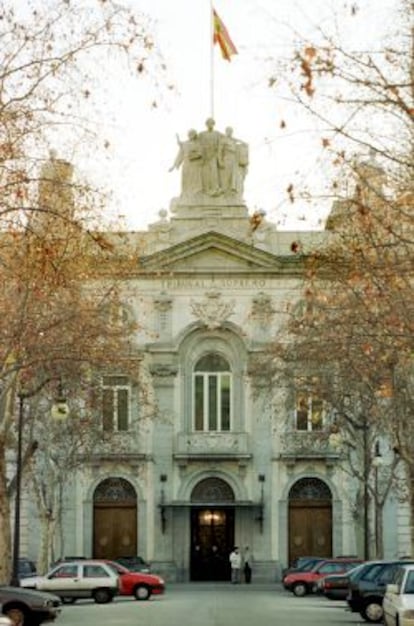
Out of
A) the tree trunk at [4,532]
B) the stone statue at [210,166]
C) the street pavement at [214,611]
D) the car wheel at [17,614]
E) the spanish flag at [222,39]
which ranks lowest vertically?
the street pavement at [214,611]

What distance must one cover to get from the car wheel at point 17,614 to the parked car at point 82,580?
48.8 feet

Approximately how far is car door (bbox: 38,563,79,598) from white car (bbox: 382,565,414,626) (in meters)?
18.8

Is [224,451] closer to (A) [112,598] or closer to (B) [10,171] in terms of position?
(A) [112,598]

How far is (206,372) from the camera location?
71000 millimetres

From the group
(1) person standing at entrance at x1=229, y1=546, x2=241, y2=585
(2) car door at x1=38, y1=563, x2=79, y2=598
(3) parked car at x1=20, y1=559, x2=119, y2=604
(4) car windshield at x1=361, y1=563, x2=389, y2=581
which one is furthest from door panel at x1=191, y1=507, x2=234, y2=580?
(4) car windshield at x1=361, y1=563, x2=389, y2=581

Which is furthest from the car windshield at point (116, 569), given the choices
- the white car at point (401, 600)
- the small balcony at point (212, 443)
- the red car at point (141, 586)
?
the white car at point (401, 600)

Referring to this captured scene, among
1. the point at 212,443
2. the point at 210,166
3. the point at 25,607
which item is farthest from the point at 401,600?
the point at 210,166

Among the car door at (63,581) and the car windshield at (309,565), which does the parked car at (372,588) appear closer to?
the car door at (63,581)

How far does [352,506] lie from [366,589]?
27.5 meters

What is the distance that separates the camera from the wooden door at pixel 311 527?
69.8 m

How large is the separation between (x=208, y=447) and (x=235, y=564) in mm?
5881

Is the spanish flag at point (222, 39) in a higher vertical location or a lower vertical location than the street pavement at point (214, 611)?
higher

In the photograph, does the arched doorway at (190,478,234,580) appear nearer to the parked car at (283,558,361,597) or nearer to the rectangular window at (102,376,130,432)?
the rectangular window at (102,376,130,432)

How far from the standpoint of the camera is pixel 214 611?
44.4 meters
